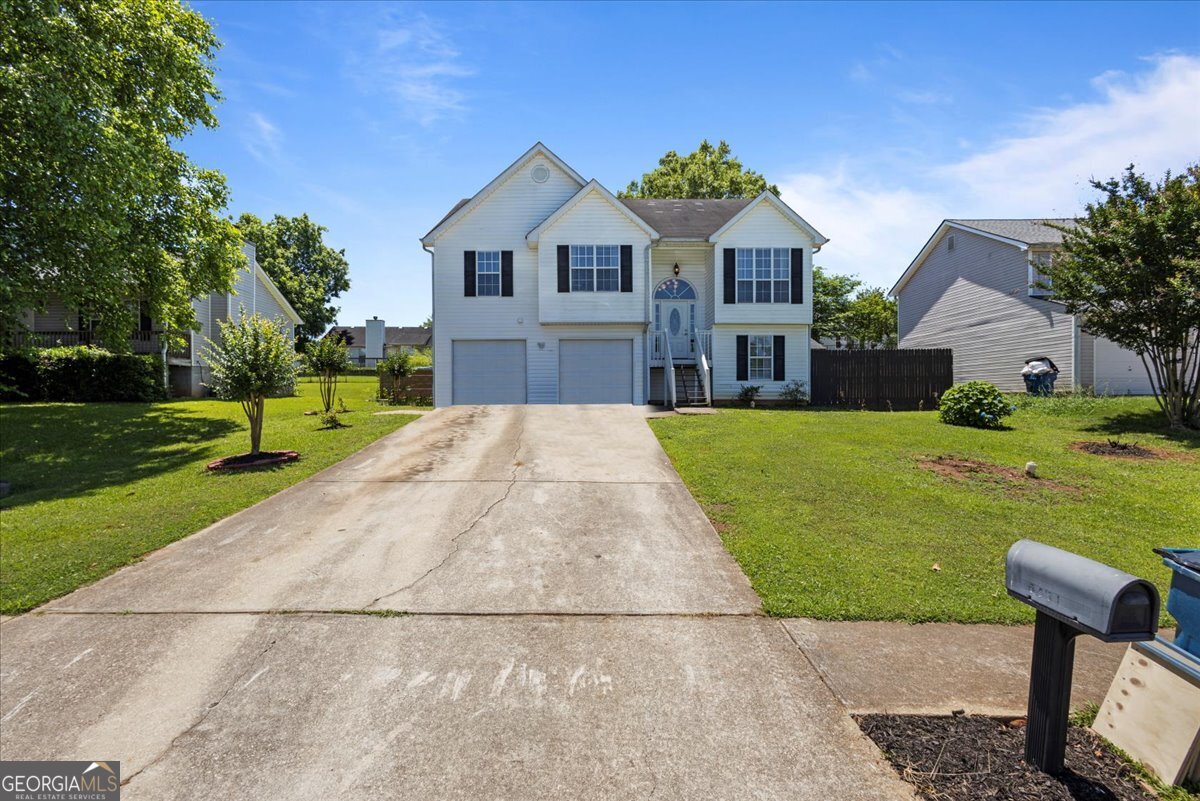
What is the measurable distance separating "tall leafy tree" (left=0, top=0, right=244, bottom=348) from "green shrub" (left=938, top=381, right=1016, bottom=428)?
60.4 ft

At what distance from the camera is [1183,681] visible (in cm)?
260

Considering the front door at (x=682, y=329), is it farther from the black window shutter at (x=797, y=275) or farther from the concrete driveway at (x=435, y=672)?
the concrete driveway at (x=435, y=672)

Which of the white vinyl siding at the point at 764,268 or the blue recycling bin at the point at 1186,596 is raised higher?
the white vinyl siding at the point at 764,268

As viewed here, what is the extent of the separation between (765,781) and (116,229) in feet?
48.7

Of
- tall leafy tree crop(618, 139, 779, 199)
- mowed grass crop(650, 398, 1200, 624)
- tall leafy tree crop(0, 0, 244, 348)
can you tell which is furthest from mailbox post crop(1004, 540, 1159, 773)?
tall leafy tree crop(618, 139, 779, 199)

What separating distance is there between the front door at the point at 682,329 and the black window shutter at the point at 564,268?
4.07m

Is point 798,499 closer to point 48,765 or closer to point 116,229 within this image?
point 48,765

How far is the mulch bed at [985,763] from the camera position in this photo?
99.7 inches

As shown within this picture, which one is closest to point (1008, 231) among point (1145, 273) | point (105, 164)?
point (1145, 273)

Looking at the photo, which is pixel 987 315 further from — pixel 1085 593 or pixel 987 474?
pixel 1085 593

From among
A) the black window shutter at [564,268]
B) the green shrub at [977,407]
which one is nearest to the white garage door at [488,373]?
the black window shutter at [564,268]

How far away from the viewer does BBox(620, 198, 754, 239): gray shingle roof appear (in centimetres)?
2033

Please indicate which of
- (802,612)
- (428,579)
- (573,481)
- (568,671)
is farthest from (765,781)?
(573,481)

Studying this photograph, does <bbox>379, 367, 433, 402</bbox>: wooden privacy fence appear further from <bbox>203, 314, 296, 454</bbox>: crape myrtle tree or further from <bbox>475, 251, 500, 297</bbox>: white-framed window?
<bbox>203, 314, 296, 454</bbox>: crape myrtle tree
